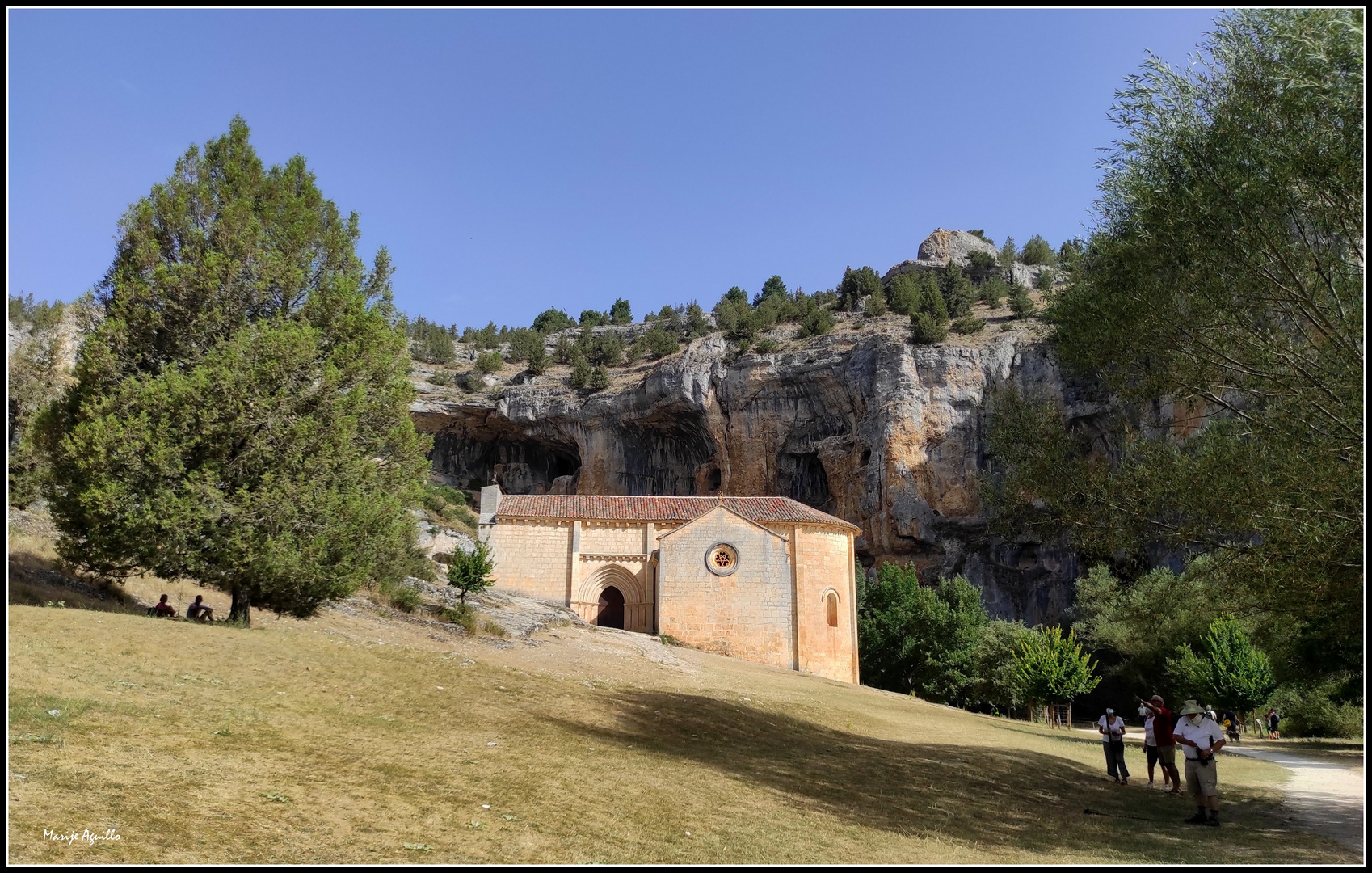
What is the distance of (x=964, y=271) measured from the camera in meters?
74.4

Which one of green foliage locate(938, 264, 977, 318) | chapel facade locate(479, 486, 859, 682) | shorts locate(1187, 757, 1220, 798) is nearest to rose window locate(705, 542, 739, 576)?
chapel facade locate(479, 486, 859, 682)

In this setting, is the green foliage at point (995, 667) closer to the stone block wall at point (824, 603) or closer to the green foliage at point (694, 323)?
the stone block wall at point (824, 603)

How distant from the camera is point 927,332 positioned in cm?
5141

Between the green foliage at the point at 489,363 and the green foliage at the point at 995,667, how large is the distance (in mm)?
40853

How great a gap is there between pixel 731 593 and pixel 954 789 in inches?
961

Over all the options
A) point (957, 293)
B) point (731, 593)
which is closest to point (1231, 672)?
point (731, 593)

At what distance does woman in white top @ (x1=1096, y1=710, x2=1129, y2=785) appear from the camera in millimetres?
15336

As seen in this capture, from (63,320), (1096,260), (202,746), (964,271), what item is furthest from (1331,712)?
(63,320)

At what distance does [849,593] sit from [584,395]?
26009 millimetres

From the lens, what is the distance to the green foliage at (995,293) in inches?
2388

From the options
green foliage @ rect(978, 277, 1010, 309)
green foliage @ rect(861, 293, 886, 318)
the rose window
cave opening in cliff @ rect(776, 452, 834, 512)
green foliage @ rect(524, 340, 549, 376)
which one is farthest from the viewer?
green foliage @ rect(524, 340, 549, 376)

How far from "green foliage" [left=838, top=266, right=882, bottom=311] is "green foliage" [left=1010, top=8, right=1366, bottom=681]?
52636mm

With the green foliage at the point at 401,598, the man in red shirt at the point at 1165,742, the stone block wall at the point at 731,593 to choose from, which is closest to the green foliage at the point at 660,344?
the stone block wall at the point at 731,593

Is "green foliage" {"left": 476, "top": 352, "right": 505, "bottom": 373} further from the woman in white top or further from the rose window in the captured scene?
the woman in white top
